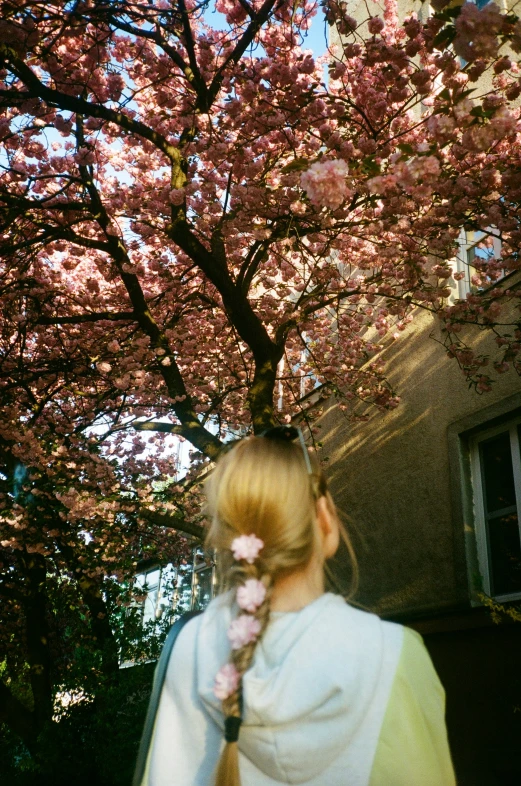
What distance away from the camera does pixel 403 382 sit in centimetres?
879

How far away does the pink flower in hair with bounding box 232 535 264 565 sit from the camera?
147cm

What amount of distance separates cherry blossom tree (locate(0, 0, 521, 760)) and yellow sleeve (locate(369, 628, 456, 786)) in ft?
8.57

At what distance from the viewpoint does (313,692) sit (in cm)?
132

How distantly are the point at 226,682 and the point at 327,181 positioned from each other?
8.59ft

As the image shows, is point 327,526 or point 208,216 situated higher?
point 208,216

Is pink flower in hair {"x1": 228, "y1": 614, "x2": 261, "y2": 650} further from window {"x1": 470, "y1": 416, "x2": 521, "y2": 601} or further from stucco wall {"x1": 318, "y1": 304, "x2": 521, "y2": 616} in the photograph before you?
window {"x1": 470, "y1": 416, "x2": 521, "y2": 601}

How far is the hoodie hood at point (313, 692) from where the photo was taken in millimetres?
1296

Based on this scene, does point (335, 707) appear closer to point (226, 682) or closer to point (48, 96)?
point (226, 682)

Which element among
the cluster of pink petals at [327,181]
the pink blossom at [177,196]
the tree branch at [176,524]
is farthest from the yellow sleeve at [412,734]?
the tree branch at [176,524]

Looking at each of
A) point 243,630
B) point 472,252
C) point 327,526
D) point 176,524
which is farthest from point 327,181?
point 472,252

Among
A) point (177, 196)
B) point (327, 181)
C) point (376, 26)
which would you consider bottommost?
point (327, 181)

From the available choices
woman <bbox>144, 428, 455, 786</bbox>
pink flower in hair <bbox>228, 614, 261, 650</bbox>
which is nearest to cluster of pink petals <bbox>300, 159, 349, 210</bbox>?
woman <bbox>144, 428, 455, 786</bbox>

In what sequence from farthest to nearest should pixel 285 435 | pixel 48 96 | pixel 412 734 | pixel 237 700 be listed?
pixel 48 96 → pixel 285 435 → pixel 237 700 → pixel 412 734

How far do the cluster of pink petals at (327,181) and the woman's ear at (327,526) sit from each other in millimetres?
2197
